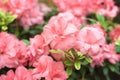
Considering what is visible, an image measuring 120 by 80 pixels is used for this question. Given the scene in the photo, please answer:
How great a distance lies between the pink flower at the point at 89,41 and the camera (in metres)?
1.77

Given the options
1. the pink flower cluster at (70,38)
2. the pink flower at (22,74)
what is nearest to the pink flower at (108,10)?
the pink flower cluster at (70,38)

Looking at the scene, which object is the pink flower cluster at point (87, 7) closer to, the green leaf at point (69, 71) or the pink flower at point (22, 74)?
the green leaf at point (69, 71)

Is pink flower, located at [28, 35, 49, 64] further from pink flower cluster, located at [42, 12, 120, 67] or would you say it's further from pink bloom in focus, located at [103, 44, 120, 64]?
pink bloom in focus, located at [103, 44, 120, 64]

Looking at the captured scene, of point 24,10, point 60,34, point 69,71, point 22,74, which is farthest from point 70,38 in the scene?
point 24,10

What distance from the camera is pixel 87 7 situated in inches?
98.2

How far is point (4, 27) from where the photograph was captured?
6.77 ft

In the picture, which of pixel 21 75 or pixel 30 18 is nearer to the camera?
pixel 21 75

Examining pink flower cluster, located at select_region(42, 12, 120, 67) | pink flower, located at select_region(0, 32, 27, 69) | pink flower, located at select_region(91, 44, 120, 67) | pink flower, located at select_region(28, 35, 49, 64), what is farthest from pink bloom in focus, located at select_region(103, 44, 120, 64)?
pink flower, located at select_region(0, 32, 27, 69)

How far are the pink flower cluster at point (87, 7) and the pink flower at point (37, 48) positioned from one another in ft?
2.05

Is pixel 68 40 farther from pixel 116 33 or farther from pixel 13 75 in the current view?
pixel 116 33

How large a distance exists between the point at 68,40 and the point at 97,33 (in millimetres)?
163

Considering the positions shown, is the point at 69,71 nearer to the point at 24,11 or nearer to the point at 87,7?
the point at 24,11

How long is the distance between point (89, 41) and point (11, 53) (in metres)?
0.42

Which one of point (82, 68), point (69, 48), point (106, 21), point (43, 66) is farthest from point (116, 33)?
point (43, 66)
